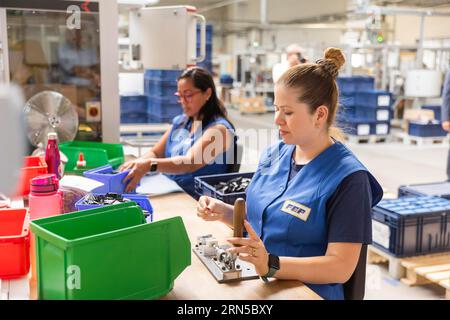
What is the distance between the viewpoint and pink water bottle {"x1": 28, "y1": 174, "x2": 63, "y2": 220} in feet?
5.66

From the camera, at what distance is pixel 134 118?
802 centimetres

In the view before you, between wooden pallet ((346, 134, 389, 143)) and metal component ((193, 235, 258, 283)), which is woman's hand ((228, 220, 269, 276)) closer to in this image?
metal component ((193, 235, 258, 283))

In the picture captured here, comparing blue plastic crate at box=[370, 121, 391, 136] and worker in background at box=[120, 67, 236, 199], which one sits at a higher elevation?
worker in background at box=[120, 67, 236, 199]

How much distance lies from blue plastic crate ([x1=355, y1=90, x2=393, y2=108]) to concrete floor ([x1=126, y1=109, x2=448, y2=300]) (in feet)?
2.67

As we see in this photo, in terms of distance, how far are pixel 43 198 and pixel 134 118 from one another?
6.40 meters

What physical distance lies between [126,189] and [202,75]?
111cm

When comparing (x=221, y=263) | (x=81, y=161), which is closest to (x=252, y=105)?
(x=81, y=161)

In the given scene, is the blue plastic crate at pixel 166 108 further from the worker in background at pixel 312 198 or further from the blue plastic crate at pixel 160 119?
the worker in background at pixel 312 198

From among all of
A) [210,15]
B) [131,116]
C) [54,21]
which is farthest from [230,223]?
[210,15]

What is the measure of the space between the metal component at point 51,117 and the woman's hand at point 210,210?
129cm

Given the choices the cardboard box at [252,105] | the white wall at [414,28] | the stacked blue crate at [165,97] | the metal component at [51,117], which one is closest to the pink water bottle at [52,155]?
the metal component at [51,117]

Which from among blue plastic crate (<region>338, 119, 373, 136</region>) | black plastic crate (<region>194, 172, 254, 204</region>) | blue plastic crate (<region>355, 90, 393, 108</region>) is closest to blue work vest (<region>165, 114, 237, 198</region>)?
black plastic crate (<region>194, 172, 254, 204</region>)
